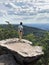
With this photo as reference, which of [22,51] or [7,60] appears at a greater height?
[22,51]

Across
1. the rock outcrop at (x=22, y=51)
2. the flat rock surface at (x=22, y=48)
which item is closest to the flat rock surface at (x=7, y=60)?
the rock outcrop at (x=22, y=51)

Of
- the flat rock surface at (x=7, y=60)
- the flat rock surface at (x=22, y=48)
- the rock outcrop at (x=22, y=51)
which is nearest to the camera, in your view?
the rock outcrop at (x=22, y=51)

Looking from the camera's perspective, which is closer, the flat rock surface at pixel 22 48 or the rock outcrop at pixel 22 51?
the rock outcrop at pixel 22 51

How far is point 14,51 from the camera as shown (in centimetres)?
2977

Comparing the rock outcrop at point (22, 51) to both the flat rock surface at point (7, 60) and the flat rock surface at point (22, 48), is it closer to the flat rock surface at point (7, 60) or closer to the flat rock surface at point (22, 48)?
the flat rock surface at point (22, 48)

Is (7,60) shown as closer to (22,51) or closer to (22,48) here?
(22,48)

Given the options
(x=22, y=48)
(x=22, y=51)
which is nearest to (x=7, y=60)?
(x=22, y=48)

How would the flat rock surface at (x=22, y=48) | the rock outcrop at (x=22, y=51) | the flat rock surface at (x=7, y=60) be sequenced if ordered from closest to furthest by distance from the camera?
the rock outcrop at (x=22, y=51) < the flat rock surface at (x=22, y=48) < the flat rock surface at (x=7, y=60)

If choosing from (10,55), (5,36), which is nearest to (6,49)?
(10,55)

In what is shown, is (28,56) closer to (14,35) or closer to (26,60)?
(26,60)

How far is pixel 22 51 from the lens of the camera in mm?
29531

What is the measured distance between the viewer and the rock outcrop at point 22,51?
29.2m

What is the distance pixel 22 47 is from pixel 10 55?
4.90 ft

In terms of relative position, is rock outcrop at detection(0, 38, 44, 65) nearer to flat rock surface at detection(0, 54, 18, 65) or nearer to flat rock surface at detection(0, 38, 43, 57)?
flat rock surface at detection(0, 38, 43, 57)
